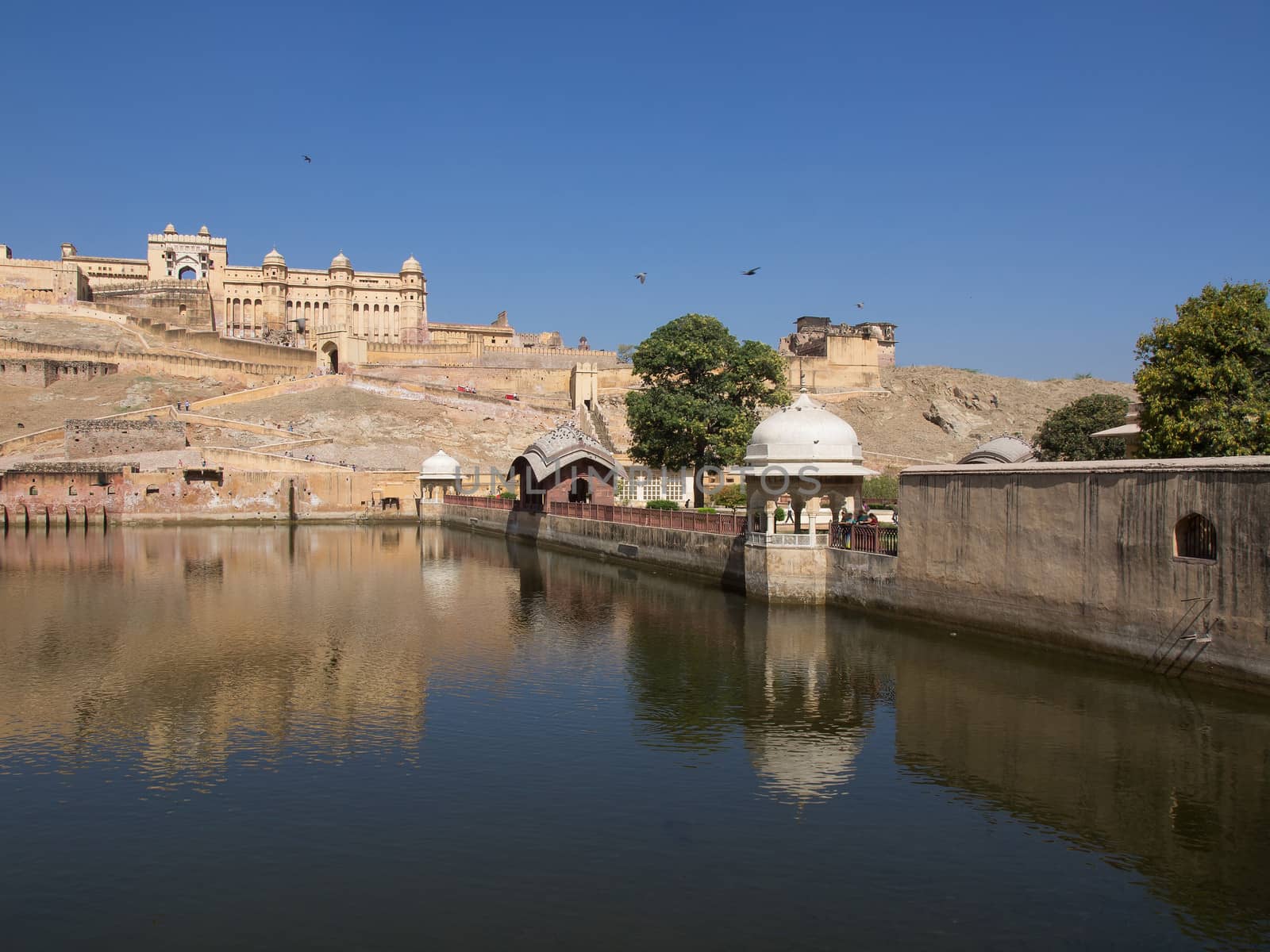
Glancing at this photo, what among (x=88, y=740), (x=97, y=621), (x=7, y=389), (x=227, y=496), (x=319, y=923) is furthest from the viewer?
(x=7, y=389)

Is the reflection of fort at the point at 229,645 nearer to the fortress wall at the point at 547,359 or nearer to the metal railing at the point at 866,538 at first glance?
the metal railing at the point at 866,538

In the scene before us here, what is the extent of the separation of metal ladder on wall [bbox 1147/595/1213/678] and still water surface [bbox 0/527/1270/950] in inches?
11.3

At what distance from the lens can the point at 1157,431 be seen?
17125 mm

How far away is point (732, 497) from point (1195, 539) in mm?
17541

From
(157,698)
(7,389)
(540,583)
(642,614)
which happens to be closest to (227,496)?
(7,389)

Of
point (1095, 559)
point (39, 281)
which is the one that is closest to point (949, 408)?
point (1095, 559)

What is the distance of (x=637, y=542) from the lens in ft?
77.8

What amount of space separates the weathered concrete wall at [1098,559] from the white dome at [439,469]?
2761cm

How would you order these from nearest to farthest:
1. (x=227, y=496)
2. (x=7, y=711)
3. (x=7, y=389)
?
(x=7, y=711)
(x=227, y=496)
(x=7, y=389)

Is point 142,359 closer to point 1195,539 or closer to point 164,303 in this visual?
point 164,303

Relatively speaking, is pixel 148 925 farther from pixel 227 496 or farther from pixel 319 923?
pixel 227 496

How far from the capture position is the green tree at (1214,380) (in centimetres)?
1586

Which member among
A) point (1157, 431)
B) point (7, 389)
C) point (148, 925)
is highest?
point (7, 389)

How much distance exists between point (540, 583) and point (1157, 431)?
40.3 feet
